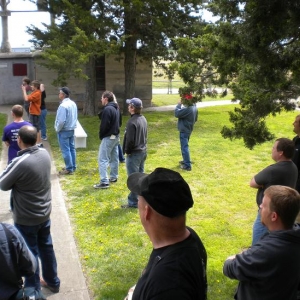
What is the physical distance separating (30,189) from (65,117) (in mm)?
4682

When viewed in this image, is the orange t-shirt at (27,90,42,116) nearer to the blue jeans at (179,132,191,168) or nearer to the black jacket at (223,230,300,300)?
the blue jeans at (179,132,191,168)

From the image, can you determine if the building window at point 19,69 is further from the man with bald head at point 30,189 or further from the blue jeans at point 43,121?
the man with bald head at point 30,189

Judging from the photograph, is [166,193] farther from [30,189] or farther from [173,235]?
[30,189]

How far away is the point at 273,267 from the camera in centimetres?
282

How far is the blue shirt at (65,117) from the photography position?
880 cm

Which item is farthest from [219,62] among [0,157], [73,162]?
[0,157]

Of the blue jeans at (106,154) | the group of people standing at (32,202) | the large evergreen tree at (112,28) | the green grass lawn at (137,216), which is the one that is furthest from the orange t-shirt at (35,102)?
the group of people standing at (32,202)

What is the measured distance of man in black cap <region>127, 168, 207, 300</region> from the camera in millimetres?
2047

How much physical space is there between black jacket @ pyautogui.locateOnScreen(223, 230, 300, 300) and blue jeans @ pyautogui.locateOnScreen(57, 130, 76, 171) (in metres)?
6.69

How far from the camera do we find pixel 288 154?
4.59 m

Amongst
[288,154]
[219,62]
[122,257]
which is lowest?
[122,257]

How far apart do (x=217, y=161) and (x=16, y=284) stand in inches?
324

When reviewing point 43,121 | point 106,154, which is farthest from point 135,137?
point 43,121

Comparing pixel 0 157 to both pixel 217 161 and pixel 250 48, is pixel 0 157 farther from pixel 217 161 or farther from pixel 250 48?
pixel 250 48
